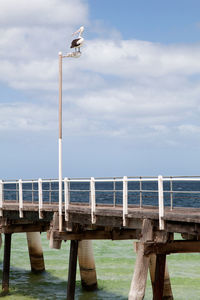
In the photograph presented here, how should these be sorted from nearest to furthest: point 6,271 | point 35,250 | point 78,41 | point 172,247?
point 172,247, point 78,41, point 6,271, point 35,250

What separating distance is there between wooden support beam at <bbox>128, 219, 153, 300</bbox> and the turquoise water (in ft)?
27.5

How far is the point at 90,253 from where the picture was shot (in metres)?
22.4

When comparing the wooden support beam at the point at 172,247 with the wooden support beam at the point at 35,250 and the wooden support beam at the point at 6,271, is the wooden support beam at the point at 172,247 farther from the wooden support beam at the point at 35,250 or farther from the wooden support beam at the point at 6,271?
the wooden support beam at the point at 35,250

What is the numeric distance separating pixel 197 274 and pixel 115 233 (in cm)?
1077

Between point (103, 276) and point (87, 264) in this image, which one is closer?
point (87, 264)

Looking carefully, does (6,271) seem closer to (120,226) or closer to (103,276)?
(103,276)

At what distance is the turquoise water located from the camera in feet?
71.8

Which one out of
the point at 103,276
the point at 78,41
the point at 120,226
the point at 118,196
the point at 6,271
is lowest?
the point at 103,276

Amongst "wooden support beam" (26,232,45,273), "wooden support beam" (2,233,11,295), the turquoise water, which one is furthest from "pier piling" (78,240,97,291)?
"wooden support beam" (26,232,45,273)

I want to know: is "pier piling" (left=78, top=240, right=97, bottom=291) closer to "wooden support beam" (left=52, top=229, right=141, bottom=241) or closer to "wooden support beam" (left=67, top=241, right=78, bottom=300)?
"wooden support beam" (left=67, top=241, right=78, bottom=300)

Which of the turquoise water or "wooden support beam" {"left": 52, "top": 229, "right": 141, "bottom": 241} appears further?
the turquoise water

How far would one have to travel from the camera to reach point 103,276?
85.3 ft

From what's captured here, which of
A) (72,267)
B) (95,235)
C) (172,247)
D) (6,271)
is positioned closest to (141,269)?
(172,247)

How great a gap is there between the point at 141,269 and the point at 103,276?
525 inches
